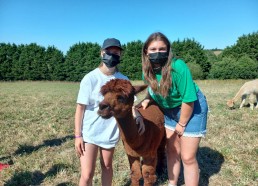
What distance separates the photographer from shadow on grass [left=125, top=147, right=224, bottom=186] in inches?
180

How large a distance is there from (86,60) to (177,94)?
43.4 metres

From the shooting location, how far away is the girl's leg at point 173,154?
397 cm

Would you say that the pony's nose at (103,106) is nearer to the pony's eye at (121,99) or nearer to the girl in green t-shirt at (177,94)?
the pony's eye at (121,99)

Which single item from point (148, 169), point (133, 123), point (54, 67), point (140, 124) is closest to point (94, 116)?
point (133, 123)

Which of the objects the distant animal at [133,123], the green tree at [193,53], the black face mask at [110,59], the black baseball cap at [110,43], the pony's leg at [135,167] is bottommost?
the pony's leg at [135,167]

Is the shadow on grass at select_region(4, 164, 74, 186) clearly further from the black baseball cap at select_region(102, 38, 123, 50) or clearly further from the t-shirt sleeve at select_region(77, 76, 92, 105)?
the black baseball cap at select_region(102, 38, 123, 50)

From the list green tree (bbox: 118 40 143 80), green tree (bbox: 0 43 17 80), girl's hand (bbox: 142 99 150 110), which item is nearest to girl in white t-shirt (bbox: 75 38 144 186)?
girl's hand (bbox: 142 99 150 110)

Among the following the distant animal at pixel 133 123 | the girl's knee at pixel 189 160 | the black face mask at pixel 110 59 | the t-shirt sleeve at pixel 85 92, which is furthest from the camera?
the girl's knee at pixel 189 160

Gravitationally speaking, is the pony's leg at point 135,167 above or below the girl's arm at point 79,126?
below

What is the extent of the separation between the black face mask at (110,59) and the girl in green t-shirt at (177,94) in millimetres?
386

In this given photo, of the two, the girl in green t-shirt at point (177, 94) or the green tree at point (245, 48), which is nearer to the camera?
the girl in green t-shirt at point (177, 94)

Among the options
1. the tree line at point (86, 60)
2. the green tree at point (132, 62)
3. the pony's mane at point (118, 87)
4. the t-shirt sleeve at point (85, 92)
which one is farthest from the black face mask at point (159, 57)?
the green tree at point (132, 62)

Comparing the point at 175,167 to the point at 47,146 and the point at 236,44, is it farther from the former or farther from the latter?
the point at 236,44

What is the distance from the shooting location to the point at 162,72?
3.26 meters
